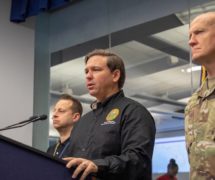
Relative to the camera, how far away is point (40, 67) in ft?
16.7

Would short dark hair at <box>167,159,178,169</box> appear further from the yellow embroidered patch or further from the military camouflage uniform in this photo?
the military camouflage uniform

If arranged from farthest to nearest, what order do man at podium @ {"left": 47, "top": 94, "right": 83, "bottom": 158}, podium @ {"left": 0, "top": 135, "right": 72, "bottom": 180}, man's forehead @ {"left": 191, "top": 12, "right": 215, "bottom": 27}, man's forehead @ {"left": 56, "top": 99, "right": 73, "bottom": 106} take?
man's forehead @ {"left": 56, "top": 99, "right": 73, "bottom": 106} → man at podium @ {"left": 47, "top": 94, "right": 83, "bottom": 158} → man's forehead @ {"left": 191, "top": 12, "right": 215, "bottom": 27} → podium @ {"left": 0, "top": 135, "right": 72, "bottom": 180}

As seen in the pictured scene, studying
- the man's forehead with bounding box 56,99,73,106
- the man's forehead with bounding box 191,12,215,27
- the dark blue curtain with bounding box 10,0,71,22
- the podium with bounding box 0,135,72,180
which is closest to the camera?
the podium with bounding box 0,135,72,180

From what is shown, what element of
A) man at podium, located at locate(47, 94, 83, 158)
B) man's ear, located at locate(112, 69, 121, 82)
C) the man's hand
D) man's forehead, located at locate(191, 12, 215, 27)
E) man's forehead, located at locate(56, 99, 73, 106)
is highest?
man's forehead, located at locate(191, 12, 215, 27)

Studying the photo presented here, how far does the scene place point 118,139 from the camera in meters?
1.60

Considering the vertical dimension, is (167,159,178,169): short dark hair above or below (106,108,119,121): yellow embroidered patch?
below

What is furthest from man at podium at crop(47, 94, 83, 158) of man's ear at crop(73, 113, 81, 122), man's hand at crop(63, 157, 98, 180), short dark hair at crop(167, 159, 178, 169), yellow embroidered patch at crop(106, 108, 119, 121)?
short dark hair at crop(167, 159, 178, 169)

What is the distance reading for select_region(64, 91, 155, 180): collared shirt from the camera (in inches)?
56.2

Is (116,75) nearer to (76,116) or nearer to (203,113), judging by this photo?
(203,113)

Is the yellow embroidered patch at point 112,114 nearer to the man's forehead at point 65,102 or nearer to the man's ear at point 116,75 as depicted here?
the man's ear at point 116,75

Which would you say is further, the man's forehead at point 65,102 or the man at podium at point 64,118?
the man's forehead at point 65,102

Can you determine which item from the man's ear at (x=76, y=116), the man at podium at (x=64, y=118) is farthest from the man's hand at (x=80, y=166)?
the man's ear at (x=76, y=116)

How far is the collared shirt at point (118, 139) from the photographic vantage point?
1.43 meters

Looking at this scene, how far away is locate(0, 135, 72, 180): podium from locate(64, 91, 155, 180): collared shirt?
0.19m
